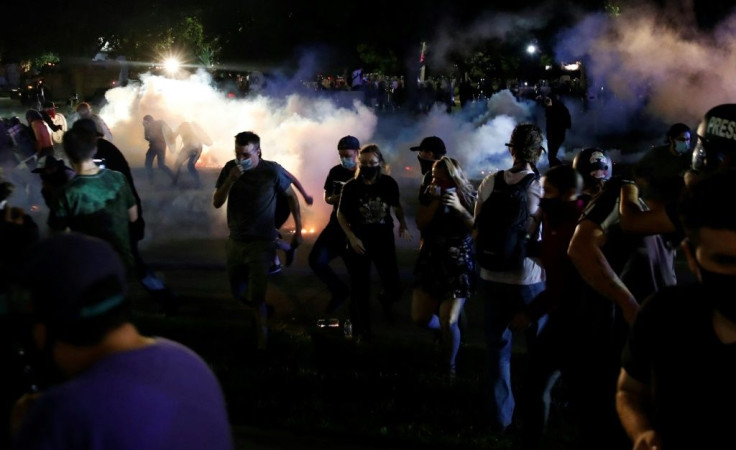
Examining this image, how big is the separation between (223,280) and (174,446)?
7.63 m

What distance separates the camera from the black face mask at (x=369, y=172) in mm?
6809

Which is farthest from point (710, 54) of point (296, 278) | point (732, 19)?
point (296, 278)

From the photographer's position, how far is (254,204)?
22.1ft

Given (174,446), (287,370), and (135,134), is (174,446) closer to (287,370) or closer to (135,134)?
(287,370)

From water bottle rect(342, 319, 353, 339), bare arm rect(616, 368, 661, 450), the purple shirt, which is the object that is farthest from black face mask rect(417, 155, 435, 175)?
the purple shirt

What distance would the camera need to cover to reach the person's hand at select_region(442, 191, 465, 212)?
19.1 ft

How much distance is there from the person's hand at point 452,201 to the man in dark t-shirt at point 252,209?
5.31ft

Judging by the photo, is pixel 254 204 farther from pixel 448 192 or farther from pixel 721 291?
pixel 721 291

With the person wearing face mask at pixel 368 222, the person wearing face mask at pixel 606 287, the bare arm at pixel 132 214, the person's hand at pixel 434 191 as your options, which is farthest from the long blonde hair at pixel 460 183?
the bare arm at pixel 132 214

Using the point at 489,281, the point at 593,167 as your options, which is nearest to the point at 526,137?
the point at 593,167

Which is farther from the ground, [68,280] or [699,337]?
[68,280]

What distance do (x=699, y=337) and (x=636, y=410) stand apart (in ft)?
1.33

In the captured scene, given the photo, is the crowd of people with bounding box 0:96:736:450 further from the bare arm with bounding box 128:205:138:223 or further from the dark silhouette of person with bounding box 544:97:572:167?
the dark silhouette of person with bounding box 544:97:572:167

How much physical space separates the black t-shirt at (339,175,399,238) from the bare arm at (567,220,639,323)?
2928 mm
